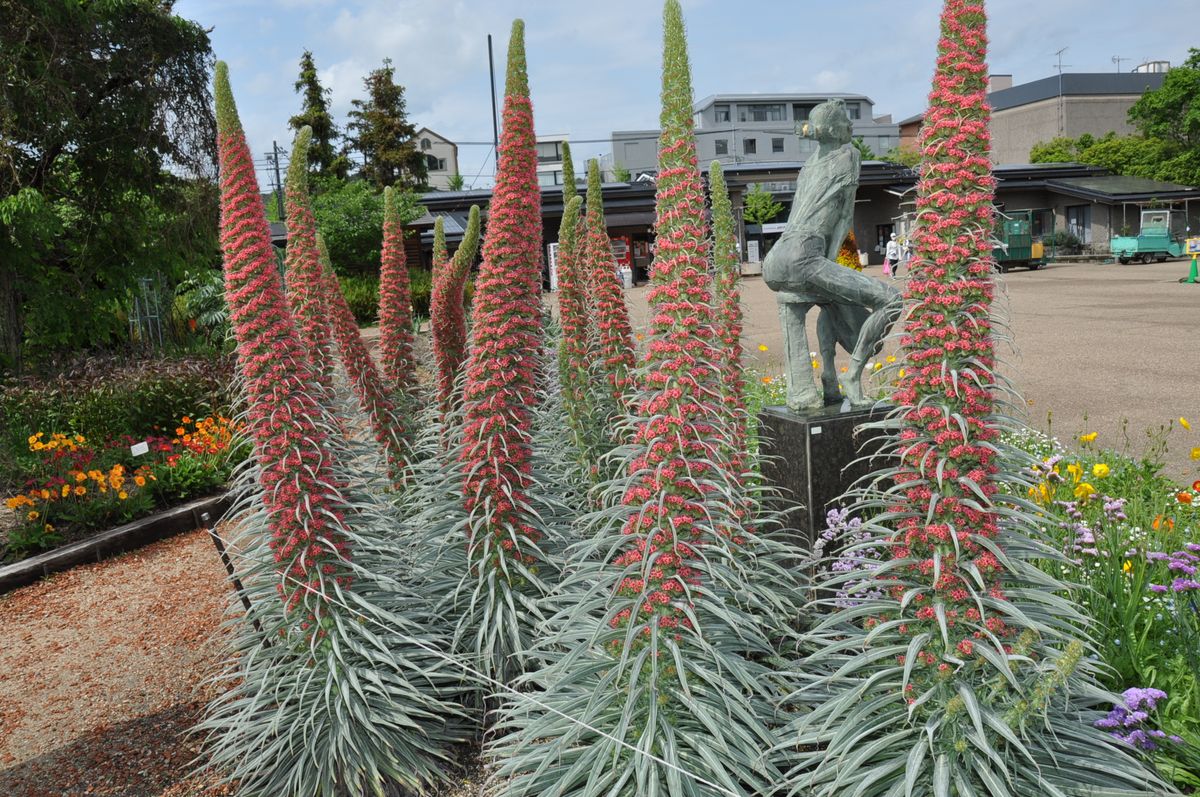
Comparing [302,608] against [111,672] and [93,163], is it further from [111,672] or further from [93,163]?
[93,163]

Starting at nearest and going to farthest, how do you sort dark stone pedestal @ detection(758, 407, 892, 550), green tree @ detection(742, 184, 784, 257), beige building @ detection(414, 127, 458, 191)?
dark stone pedestal @ detection(758, 407, 892, 550) < green tree @ detection(742, 184, 784, 257) < beige building @ detection(414, 127, 458, 191)

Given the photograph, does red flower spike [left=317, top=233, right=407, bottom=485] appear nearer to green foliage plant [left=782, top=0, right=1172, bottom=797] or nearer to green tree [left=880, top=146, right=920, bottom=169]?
green foliage plant [left=782, top=0, right=1172, bottom=797]

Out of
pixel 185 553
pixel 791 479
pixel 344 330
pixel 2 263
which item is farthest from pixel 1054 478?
pixel 2 263

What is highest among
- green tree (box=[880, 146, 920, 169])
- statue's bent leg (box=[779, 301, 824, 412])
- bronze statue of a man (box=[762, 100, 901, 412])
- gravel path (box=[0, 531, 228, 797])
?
green tree (box=[880, 146, 920, 169])

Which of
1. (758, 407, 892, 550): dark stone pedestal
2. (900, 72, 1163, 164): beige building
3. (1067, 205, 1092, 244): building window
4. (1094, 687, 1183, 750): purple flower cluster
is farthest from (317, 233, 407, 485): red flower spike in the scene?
(900, 72, 1163, 164): beige building

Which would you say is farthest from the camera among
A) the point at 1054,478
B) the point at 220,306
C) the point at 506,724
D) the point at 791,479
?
the point at 220,306

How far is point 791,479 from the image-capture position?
13.4 feet

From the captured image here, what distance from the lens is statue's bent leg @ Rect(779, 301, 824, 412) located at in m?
4.22

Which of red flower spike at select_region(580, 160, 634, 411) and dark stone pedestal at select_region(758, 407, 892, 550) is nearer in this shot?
dark stone pedestal at select_region(758, 407, 892, 550)

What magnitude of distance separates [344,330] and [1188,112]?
173 ft

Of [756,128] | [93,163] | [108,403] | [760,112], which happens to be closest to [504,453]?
[108,403]

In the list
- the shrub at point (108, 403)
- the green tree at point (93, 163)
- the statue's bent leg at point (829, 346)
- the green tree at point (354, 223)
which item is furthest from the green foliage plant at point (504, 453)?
the green tree at point (354, 223)

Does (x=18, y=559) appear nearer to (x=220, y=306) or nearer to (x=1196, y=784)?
(x=1196, y=784)

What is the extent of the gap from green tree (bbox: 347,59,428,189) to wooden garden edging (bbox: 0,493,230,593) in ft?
112
